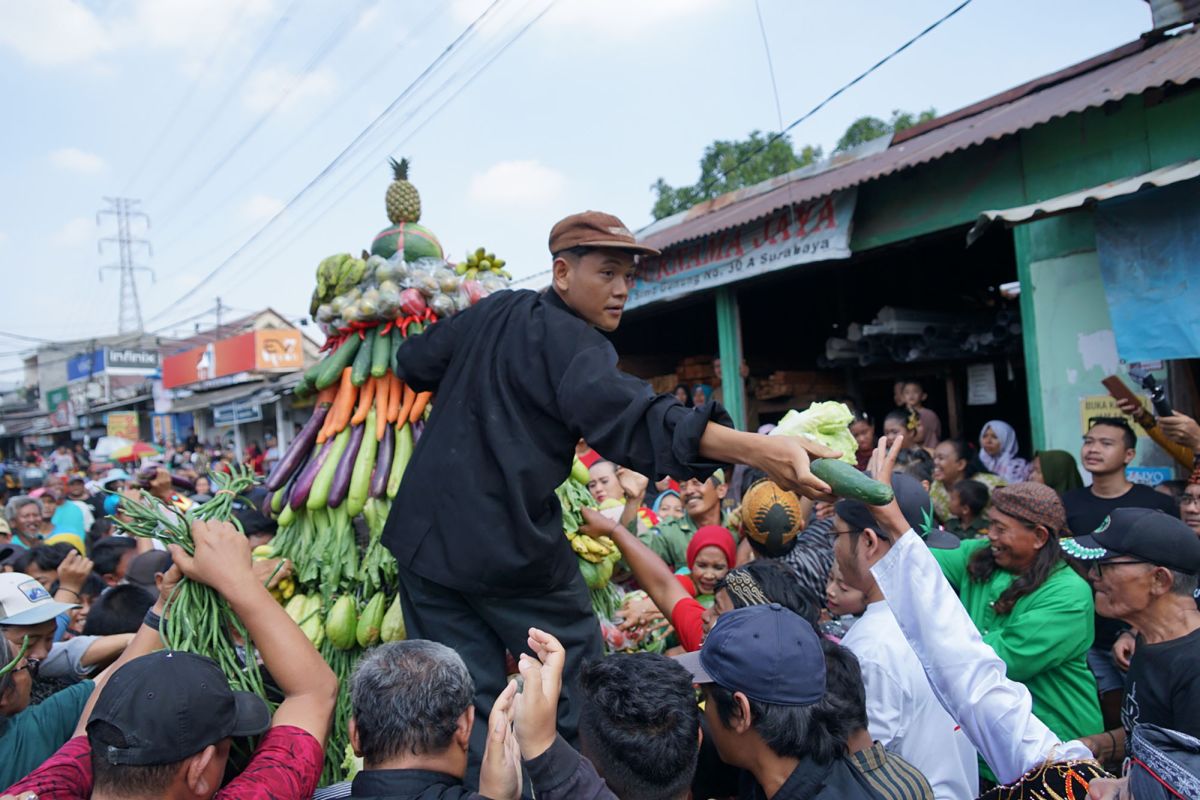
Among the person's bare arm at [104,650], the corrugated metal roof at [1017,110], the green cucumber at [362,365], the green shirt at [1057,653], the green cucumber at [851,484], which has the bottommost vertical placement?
the green shirt at [1057,653]

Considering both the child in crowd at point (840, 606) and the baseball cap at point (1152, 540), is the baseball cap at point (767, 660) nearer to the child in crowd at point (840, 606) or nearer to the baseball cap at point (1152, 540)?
the child in crowd at point (840, 606)

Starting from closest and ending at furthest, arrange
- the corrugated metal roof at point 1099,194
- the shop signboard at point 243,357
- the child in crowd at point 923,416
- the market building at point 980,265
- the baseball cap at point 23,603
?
1. the baseball cap at point 23,603
2. the corrugated metal roof at point 1099,194
3. the market building at point 980,265
4. the child in crowd at point 923,416
5. the shop signboard at point 243,357

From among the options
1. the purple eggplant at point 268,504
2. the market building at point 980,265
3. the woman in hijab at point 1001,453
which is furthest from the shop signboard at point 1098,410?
the purple eggplant at point 268,504

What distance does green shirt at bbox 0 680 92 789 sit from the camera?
211cm

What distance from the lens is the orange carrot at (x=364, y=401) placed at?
293 centimetres

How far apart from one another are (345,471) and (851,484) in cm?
190

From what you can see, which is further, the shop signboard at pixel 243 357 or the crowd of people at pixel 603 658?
the shop signboard at pixel 243 357

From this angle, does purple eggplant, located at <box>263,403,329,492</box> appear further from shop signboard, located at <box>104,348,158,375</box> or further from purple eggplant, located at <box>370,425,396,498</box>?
shop signboard, located at <box>104,348,158,375</box>

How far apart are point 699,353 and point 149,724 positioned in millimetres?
10440

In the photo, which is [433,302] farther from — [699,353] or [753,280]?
[699,353]

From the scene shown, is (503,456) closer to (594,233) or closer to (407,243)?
(594,233)

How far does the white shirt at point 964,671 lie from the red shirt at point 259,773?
1500mm

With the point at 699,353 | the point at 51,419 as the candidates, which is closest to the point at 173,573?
the point at 699,353

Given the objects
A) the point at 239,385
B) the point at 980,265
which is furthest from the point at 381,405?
the point at 239,385
